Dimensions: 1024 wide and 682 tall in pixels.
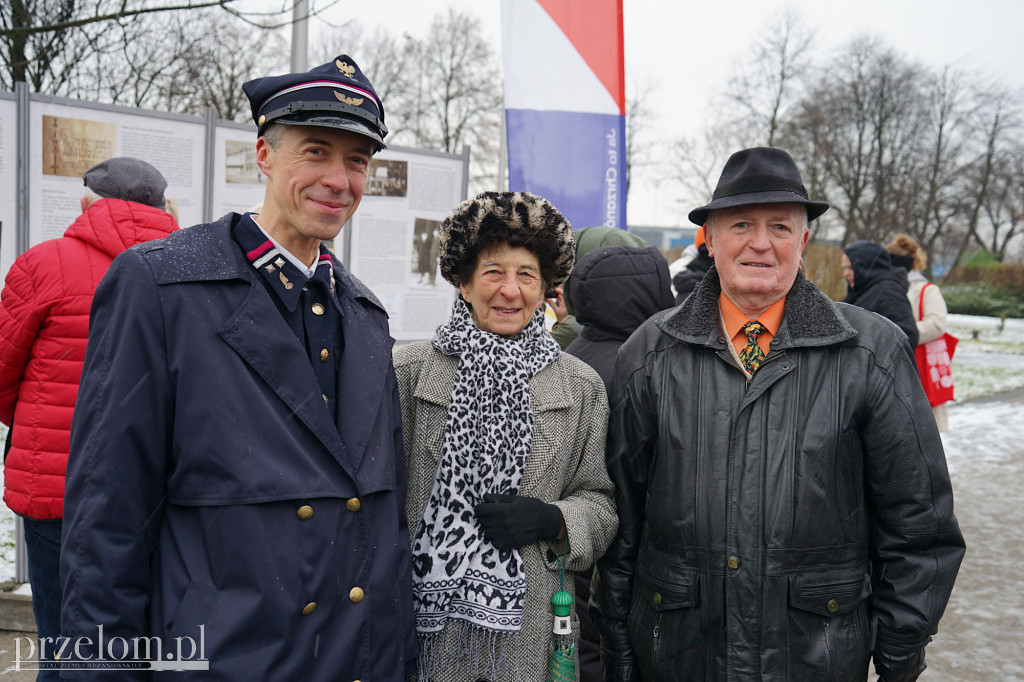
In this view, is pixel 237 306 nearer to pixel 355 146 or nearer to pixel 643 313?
pixel 355 146

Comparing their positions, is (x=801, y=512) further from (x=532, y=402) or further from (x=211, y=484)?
(x=211, y=484)

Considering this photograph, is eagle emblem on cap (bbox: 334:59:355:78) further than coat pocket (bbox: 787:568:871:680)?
No

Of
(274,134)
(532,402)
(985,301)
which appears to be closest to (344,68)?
(274,134)

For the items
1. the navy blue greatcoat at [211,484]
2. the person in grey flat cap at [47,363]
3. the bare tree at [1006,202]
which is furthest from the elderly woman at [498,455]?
the bare tree at [1006,202]

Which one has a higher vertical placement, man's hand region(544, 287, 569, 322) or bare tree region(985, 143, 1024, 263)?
bare tree region(985, 143, 1024, 263)

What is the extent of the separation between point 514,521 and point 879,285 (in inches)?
212

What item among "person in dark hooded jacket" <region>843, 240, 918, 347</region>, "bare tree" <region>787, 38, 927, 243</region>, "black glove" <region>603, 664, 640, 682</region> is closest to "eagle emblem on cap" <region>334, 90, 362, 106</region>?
"black glove" <region>603, 664, 640, 682</region>

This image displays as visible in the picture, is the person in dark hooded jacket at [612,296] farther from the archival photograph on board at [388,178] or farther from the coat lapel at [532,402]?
the archival photograph on board at [388,178]

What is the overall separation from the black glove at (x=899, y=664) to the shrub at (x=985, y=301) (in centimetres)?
3181

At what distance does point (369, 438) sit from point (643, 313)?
160 cm

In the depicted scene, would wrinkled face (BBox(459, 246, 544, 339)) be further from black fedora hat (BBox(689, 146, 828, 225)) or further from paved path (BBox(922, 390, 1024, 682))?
paved path (BBox(922, 390, 1024, 682))

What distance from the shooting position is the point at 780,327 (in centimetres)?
219

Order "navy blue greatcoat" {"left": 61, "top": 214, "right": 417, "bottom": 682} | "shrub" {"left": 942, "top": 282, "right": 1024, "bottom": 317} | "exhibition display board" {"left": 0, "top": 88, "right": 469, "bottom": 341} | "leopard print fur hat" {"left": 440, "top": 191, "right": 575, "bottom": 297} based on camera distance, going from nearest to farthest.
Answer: "navy blue greatcoat" {"left": 61, "top": 214, "right": 417, "bottom": 682}, "leopard print fur hat" {"left": 440, "top": 191, "right": 575, "bottom": 297}, "exhibition display board" {"left": 0, "top": 88, "right": 469, "bottom": 341}, "shrub" {"left": 942, "top": 282, "right": 1024, "bottom": 317}

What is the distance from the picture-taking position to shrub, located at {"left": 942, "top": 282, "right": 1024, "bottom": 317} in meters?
29.7
